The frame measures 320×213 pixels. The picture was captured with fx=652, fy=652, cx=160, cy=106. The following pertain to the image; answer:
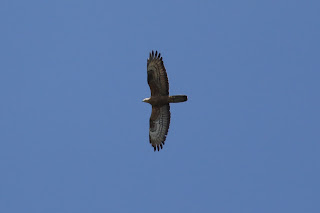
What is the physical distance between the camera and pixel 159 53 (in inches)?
1307

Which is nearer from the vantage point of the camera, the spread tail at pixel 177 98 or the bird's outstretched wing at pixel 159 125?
the spread tail at pixel 177 98

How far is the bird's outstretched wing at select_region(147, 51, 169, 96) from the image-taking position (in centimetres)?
3319

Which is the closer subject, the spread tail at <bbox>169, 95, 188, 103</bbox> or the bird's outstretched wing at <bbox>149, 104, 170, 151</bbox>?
the spread tail at <bbox>169, 95, 188, 103</bbox>

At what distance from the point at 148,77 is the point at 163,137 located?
11.6ft

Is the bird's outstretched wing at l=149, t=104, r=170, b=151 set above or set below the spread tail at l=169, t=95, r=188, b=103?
below

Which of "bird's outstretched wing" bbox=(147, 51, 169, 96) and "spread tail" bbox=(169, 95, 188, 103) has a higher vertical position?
"bird's outstretched wing" bbox=(147, 51, 169, 96)

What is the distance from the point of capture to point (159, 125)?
114 feet

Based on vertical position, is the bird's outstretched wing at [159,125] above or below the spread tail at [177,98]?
below

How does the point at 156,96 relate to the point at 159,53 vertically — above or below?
below

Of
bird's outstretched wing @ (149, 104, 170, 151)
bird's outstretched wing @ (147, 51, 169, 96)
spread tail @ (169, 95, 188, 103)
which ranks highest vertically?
bird's outstretched wing @ (147, 51, 169, 96)

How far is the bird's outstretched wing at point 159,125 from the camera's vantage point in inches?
1351

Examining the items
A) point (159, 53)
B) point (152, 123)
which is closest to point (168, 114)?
point (152, 123)

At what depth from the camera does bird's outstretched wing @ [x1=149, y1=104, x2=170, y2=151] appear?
34312mm

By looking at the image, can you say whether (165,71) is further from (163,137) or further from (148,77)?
(163,137)
